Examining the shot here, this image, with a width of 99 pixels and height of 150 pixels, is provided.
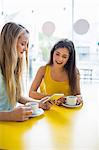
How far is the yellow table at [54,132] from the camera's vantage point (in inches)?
34.2

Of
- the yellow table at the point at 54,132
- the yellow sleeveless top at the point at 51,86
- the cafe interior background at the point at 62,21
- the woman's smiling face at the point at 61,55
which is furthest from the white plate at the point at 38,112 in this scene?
the cafe interior background at the point at 62,21

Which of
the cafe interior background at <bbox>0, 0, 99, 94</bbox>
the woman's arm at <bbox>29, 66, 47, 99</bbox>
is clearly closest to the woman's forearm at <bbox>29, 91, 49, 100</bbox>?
the woman's arm at <bbox>29, 66, 47, 99</bbox>

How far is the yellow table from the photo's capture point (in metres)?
0.87

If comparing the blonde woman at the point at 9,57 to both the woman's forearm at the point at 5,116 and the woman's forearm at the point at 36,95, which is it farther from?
the woman's forearm at the point at 36,95

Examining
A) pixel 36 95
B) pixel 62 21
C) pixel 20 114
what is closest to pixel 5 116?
pixel 20 114

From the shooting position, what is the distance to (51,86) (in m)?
1.78

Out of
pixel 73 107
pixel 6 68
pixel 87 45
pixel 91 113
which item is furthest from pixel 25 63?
pixel 87 45

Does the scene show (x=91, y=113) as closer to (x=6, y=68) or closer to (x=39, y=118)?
(x=39, y=118)

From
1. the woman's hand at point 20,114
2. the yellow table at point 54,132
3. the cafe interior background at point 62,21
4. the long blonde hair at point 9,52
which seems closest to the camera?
the yellow table at point 54,132

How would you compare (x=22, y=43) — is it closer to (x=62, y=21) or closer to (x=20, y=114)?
(x=20, y=114)

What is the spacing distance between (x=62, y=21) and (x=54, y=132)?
9.64 feet

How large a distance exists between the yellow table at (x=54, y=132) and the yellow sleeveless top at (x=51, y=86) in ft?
1.49

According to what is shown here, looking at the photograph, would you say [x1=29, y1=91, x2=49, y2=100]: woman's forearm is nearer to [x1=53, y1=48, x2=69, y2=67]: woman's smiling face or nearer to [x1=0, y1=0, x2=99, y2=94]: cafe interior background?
[x1=53, y1=48, x2=69, y2=67]: woman's smiling face

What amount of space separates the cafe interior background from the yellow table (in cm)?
239
